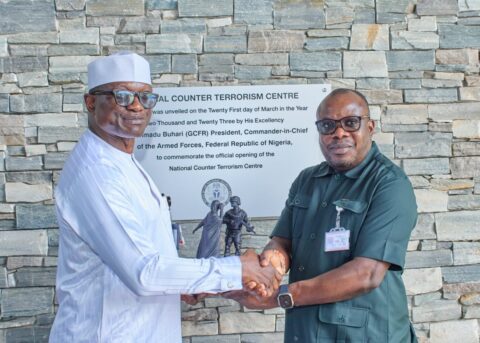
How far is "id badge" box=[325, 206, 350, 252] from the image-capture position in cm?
219

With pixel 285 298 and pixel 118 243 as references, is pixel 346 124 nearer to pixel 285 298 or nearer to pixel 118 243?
pixel 285 298

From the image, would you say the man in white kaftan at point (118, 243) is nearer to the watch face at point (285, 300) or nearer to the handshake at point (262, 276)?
the handshake at point (262, 276)

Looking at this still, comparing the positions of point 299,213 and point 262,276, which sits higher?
point 299,213

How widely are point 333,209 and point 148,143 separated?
163 centimetres

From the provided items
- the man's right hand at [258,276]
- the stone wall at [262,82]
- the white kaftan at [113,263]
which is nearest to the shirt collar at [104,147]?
the white kaftan at [113,263]

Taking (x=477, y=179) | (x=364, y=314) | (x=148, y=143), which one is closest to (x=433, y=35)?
(x=477, y=179)

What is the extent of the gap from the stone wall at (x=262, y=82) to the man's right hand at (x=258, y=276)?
123 cm

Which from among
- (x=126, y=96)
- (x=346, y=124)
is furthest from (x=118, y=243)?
(x=346, y=124)

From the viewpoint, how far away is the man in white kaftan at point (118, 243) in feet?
6.28

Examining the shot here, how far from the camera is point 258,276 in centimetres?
228

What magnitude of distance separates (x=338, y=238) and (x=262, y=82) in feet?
5.39

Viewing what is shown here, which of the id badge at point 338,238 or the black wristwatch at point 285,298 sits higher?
the id badge at point 338,238

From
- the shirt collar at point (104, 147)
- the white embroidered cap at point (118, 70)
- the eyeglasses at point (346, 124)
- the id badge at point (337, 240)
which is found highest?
the white embroidered cap at point (118, 70)

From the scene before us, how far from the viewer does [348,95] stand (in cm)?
234
